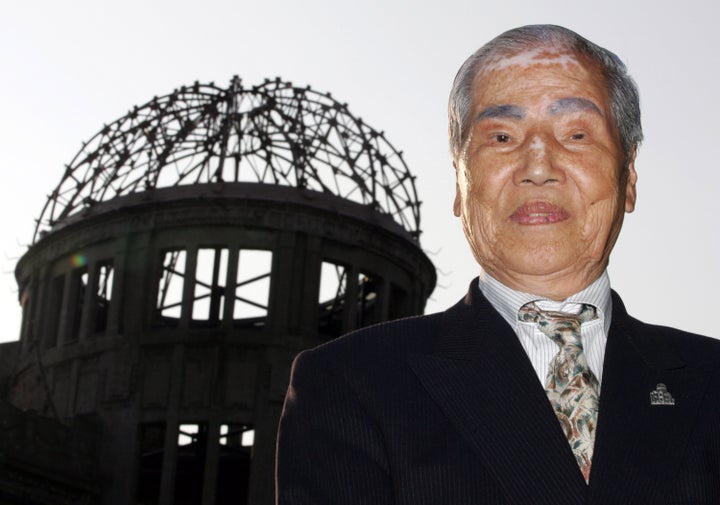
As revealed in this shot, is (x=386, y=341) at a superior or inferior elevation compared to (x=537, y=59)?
inferior

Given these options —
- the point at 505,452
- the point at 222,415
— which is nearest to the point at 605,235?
the point at 505,452

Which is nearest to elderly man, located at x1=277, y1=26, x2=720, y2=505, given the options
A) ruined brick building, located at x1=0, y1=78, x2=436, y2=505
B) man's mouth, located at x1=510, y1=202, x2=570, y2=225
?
man's mouth, located at x1=510, y1=202, x2=570, y2=225

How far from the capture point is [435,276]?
41969 millimetres

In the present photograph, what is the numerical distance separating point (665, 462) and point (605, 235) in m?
0.69

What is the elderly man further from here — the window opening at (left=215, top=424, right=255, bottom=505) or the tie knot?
the window opening at (left=215, top=424, right=255, bottom=505)

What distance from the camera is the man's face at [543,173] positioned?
2.96 m

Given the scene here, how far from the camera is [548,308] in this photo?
2955mm

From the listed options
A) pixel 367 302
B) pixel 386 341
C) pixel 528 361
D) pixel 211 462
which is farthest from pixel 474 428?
pixel 367 302

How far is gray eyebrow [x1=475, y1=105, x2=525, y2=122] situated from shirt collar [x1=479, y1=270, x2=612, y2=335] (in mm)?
452

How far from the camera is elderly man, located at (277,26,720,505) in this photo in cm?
260

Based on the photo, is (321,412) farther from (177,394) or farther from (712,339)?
(177,394)

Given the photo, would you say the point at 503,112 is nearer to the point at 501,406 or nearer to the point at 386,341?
the point at 386,341

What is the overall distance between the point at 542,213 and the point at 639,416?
1.96 feet

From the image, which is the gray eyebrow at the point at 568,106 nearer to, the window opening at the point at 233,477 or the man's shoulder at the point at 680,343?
the man's shoulder at the point at 680,343
